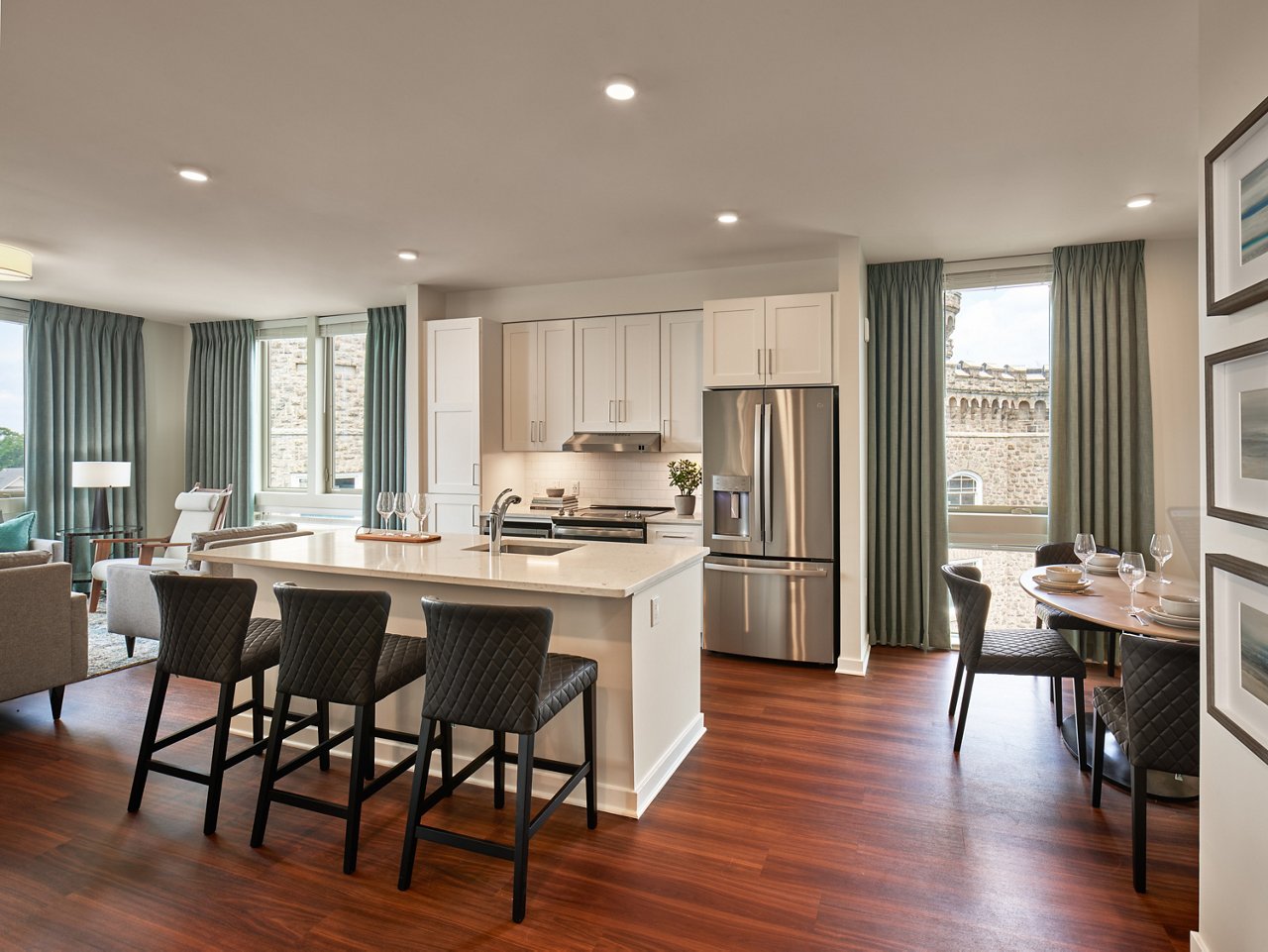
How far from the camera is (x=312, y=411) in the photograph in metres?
7.14

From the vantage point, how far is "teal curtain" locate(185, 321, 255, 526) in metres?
7.30

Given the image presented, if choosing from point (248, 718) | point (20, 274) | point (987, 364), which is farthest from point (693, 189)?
point (20, 274)

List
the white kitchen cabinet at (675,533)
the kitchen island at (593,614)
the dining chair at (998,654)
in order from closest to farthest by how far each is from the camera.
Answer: the kitchen island at (593,614) → the dining chair at (998,654) → the white kitchen cabinet at (675,533)

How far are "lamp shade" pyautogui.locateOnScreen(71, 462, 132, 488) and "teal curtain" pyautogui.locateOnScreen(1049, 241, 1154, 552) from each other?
299 inches

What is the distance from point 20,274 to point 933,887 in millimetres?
5843

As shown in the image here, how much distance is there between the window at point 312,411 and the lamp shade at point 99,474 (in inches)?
48.8

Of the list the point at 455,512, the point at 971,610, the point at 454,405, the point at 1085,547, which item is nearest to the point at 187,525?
the point at 455,512

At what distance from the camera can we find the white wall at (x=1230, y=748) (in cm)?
157

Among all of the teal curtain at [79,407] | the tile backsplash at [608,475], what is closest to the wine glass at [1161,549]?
the tile backsplash at [608,475]

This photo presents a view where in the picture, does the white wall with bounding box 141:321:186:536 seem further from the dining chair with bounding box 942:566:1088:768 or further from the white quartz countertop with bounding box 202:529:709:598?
the dining chair with bounding box 942:566:1088:768

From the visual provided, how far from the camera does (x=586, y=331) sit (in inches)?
219

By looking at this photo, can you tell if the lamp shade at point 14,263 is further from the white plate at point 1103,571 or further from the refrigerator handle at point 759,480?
the white plate at point 1103,571

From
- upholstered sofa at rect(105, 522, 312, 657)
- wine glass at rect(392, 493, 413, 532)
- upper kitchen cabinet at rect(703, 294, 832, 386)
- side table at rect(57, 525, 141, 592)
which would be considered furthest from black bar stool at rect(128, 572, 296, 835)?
side table at rect(57, 525, 141, 592)

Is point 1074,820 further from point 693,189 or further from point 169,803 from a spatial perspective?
point 169,803
